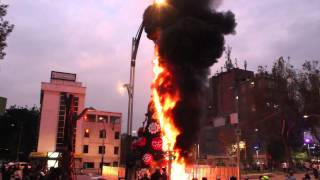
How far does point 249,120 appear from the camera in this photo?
6444 centimetres

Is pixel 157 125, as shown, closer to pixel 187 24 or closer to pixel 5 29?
pixel 187 24

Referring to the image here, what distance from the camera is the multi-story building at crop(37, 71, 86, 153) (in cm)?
7150

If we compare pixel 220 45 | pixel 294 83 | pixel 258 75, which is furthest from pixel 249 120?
pixel 220 45

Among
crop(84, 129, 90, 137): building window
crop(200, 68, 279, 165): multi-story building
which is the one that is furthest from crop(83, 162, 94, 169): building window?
crop(200, 68, 279, 165): multi-story building

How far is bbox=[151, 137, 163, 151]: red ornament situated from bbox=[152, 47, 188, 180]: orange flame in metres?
1.00

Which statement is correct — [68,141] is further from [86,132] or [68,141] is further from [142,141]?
[86,132]

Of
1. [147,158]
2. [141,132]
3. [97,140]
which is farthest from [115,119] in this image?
[147,158]

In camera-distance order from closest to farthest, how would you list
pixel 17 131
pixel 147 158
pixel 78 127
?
pixel 147 158
pixel 78 127
pixel 17 131

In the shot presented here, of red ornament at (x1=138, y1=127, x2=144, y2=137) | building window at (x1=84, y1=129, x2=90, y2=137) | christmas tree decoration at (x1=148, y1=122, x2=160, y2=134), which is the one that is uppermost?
building window at (x1=84, y1=129, x2=90, y2=137)

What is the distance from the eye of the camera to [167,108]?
23781 mm

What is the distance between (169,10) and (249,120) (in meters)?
44.7

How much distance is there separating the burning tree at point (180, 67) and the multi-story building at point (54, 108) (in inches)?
1958

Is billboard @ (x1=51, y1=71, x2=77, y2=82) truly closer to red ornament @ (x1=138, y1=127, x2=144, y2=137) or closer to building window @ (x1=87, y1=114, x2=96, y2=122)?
building window @ (x1=87, y1=114, x2=96, y2=122)

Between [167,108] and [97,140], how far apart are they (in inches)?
2234
